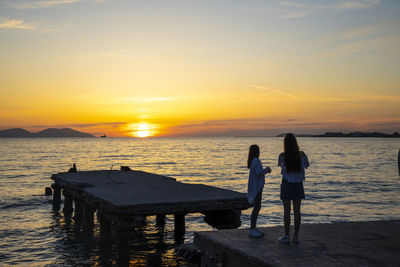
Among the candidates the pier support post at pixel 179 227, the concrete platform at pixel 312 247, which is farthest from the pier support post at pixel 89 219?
the concrete platform at pixel 312 247

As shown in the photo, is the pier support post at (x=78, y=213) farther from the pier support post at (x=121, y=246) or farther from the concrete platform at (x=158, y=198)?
the pier support post at (x=121, y=246)

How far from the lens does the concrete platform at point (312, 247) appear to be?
580 cm

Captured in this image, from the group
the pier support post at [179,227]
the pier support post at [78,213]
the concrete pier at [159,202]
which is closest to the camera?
the concrete pier at [159,202]

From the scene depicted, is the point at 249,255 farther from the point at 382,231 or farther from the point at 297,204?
the point at 382,231

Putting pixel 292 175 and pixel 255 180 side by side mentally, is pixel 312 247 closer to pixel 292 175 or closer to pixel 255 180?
pixel 292 175

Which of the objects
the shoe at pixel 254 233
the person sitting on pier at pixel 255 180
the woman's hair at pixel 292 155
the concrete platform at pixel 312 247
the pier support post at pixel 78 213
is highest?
the woman's hair at pixel 292 155

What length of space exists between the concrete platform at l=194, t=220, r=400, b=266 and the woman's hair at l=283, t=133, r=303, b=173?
4.49ft

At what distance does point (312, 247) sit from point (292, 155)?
1625 mm

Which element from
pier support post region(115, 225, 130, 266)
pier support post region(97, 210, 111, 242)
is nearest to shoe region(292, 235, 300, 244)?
pier support post region(115, 225, 130, 266)

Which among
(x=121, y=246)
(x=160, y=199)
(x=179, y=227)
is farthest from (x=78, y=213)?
(x=160, y=199)

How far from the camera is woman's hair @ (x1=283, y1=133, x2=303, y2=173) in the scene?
6.77 m

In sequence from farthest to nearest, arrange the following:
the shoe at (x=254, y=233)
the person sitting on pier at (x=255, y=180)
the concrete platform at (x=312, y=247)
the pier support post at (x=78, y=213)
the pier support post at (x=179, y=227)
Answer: the pier support post at (x=78, y=213) < the pier support post at (x=179, y=227) < the person sitting on pier at (x=255, y=180) < the shoe at (x=254, y=233) < the concrete platform at (x=312, y=247)

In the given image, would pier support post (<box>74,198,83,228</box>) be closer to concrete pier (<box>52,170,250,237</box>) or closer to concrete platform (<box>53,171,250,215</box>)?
concrete pier (<box>52,170,250,237</box>)

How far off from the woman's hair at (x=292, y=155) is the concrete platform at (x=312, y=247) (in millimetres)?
1370
